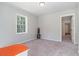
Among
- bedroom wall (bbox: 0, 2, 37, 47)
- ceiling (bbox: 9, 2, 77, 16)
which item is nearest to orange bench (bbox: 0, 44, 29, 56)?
ceiling (bbox: 9, 2, 77, 16)

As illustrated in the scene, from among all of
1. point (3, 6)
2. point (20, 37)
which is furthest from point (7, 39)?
point (3, 6)

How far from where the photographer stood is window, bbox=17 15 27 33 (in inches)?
175

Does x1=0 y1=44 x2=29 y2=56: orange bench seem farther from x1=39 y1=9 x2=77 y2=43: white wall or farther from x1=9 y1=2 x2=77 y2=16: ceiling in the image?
x1=39 y1=9 x2=77 y2=43: white wall

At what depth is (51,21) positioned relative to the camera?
5.29 meters

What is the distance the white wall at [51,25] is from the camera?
488 cm

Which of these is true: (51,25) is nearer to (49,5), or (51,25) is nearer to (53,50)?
(49,5)

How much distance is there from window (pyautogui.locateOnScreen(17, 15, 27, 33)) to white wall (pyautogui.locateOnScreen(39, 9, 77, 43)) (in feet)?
4.62

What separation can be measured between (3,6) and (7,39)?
1.38 metres

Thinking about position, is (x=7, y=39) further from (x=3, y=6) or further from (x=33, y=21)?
(x=33, y=21)

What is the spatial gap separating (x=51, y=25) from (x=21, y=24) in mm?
1905

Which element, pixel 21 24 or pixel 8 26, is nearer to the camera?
pixel 8 26

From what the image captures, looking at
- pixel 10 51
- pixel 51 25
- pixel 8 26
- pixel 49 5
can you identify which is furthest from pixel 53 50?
pixel 51 25

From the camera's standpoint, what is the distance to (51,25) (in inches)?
208

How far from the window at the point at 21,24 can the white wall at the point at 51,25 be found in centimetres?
141
